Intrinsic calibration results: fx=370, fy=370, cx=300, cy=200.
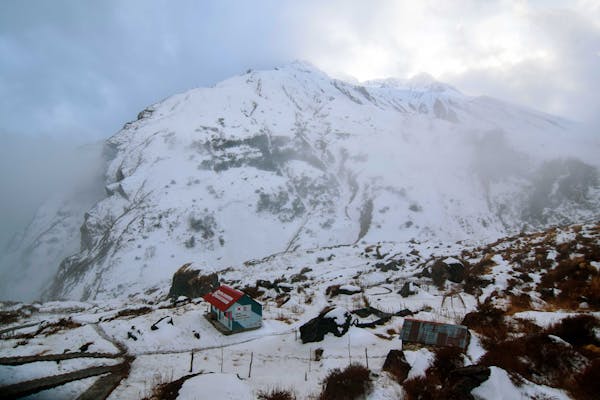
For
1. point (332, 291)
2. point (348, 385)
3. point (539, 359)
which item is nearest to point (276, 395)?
point (348, 385)

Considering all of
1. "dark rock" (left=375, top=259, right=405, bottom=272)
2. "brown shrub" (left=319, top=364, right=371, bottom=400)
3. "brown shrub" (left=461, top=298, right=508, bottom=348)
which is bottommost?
"brown shrub" (left=319, top=364, right=371, bottom=400)

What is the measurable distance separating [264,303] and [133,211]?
271ft

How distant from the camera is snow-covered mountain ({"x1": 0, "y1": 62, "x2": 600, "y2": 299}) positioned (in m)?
96.8

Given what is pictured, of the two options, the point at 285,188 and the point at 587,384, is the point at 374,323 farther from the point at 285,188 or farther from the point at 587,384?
the point at 285,188

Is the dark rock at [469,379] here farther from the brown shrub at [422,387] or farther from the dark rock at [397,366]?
the dark rock at [397,366]

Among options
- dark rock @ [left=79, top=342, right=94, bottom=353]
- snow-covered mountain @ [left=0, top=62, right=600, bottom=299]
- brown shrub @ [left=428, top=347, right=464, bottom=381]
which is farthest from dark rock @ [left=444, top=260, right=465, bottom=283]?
snow-covered mountain @ [left=0, top=62, right=600, bottom=299]

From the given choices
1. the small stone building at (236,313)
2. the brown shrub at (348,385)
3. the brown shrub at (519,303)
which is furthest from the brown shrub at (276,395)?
the small stone building at (236,313)

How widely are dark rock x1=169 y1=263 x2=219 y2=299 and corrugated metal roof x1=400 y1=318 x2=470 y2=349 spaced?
32965 mm

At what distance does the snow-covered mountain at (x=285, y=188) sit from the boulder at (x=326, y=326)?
2798 inches

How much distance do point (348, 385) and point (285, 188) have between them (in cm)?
10939

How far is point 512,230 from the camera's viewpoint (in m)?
109

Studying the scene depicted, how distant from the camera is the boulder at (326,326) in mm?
19734

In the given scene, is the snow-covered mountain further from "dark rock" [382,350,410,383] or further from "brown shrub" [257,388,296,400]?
"dark rock" [382,350,410,383]

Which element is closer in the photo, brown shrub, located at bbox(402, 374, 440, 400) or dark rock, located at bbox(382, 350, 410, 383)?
brown shrub, located at bbox(402, 374, 440, 400)
